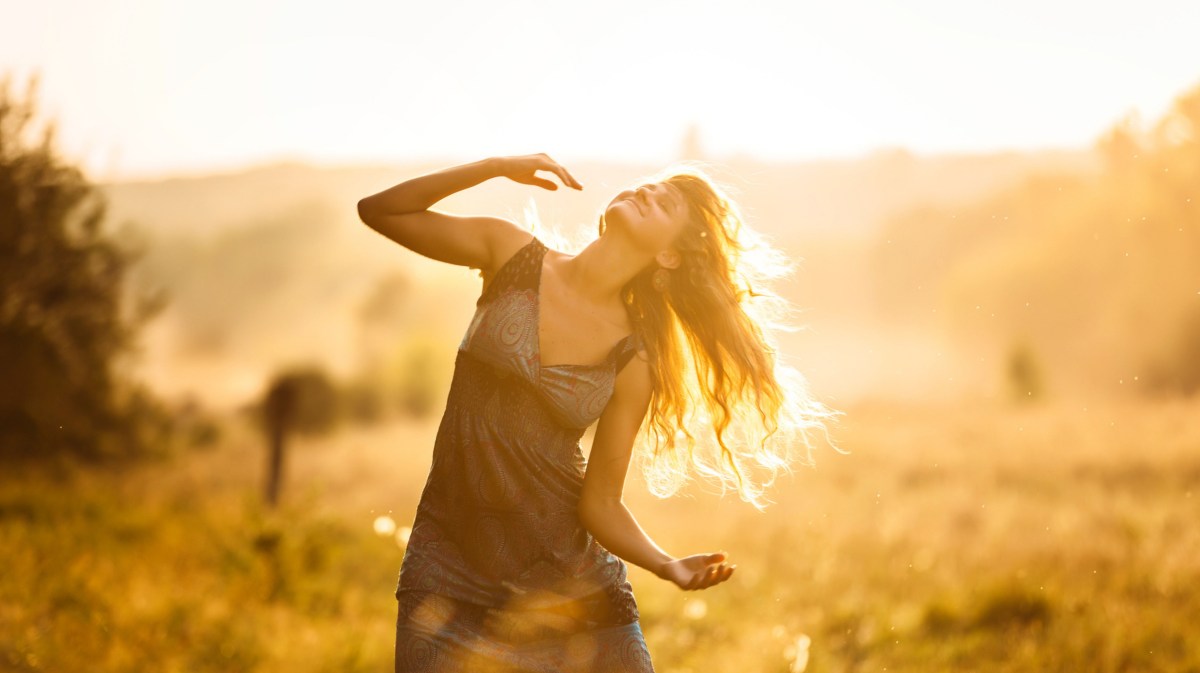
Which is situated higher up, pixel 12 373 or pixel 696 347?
pixel 696 347

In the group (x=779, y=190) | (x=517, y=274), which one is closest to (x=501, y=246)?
(x=517, y=274)

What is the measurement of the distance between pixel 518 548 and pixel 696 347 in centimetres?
113

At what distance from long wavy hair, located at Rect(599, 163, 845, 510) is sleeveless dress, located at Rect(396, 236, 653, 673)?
0.50m

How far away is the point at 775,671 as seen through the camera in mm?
6812

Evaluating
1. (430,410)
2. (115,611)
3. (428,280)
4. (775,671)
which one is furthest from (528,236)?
(428,280)

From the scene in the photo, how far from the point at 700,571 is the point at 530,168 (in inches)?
56.1

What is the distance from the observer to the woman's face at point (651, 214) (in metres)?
3.94

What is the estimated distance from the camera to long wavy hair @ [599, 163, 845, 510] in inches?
164

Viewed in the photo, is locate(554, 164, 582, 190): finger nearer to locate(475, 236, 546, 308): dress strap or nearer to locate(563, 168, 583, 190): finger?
locate(563, 168, 583, 190): finger

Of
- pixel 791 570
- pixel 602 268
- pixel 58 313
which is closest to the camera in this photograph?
pixel 602 268

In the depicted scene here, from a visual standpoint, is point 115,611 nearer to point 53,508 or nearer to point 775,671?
point 775,671

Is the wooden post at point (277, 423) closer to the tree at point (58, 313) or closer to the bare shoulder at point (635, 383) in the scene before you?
the tree at point (58, 313)

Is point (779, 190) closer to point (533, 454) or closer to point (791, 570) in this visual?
point (791, 570)

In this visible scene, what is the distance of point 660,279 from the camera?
4.17 metres
